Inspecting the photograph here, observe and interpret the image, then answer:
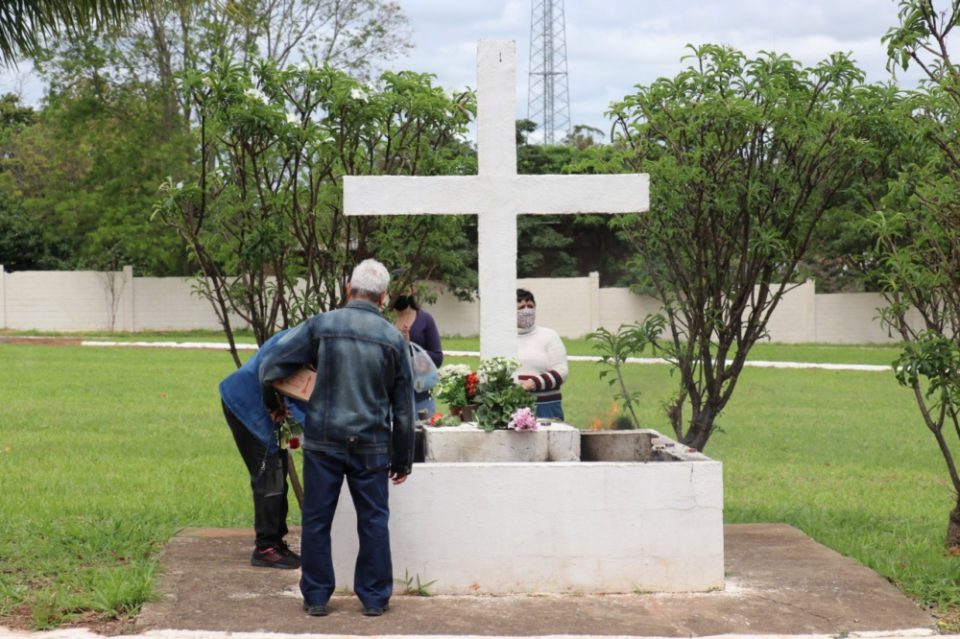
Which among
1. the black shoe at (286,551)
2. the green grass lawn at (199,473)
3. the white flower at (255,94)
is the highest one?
the white flower at (255,94)

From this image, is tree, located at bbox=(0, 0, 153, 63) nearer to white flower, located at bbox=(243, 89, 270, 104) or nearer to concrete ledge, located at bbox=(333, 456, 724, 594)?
white flower, located at bbox=(243, 89, 270, 104)

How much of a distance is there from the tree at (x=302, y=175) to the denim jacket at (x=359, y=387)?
1703 millimetres

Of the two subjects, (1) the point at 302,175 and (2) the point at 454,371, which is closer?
(2) the point at 454,371

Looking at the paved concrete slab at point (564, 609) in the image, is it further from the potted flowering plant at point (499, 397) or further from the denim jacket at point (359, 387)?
the potted flowering plant at point (499, 397)

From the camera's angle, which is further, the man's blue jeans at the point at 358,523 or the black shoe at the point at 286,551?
the black shoe at the point at 286,551

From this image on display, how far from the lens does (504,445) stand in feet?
22.7

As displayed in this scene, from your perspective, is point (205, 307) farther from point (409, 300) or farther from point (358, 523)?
point (358, 523)

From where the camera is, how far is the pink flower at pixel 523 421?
6.89 metres

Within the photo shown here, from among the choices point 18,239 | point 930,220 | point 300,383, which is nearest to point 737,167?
point 930,220

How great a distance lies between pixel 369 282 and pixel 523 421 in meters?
1.14

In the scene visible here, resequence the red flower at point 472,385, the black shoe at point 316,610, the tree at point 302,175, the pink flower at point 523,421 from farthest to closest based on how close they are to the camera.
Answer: the tree at point 302,175 → the red flower at point 472,385 → the pink flower at point 523,421 → the black shoe at point 316,610

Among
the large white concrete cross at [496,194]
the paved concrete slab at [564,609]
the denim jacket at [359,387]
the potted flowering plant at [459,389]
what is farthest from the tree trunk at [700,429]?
the denim jacket at [359,387]

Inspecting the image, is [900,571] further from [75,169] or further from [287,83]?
[75,169]

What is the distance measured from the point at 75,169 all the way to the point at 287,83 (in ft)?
110
